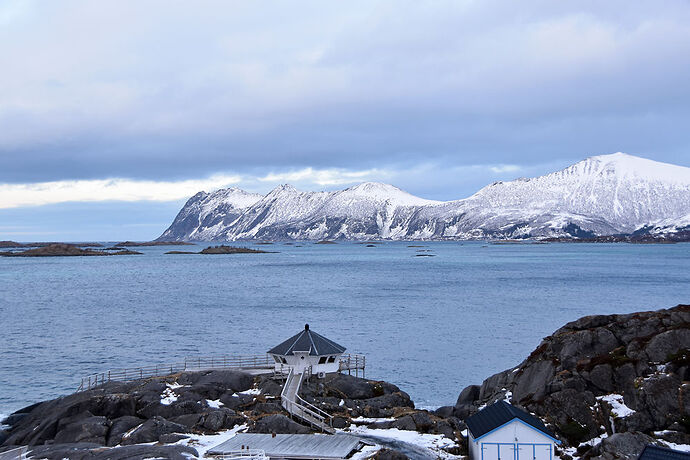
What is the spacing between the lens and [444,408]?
38000mm

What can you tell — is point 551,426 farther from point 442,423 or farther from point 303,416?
point 303,416

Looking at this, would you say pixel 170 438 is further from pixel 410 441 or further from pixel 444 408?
pixel 444 408

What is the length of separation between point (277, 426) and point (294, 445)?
2.88 metres

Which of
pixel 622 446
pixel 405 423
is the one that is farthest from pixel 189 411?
pixel 622 446

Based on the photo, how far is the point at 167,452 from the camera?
85.1ft

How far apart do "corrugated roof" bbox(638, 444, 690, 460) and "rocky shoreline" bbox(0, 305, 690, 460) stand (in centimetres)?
446

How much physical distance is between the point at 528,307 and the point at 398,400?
59412mm

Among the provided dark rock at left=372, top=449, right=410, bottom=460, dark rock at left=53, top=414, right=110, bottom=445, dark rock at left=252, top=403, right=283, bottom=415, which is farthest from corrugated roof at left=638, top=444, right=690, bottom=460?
dark rock at left=53, top=414, right=110, bottom=445

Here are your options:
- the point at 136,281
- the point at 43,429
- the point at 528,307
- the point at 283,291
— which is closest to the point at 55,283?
the point at 136,281

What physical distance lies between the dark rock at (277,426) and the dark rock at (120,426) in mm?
6709

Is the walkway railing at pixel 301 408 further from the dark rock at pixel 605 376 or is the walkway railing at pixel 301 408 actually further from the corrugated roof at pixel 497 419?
the dark rock at pixel 605 376

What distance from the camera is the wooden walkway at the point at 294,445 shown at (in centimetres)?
2694

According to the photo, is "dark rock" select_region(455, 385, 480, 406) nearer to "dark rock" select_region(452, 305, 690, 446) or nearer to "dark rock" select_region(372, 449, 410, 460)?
"dark rock" select_region(452, 305, 690, 446)

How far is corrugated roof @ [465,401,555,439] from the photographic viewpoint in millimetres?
25453
